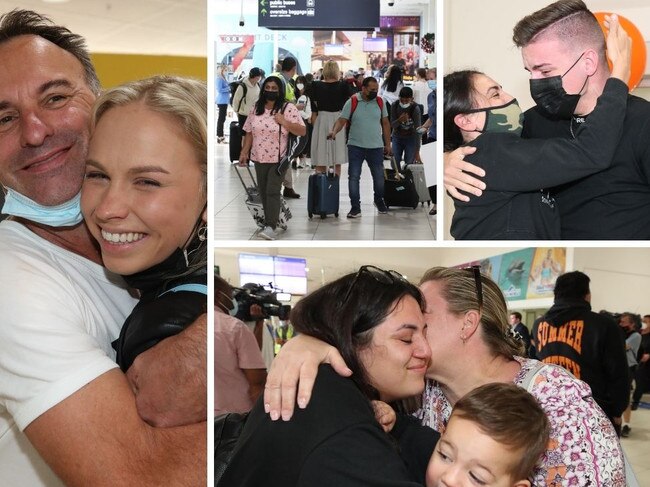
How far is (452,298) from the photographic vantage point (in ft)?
5.57

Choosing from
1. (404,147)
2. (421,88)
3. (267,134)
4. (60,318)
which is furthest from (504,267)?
(60,318)

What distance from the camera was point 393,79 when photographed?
188cm

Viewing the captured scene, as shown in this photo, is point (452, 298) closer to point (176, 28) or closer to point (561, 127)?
point (561, 127)

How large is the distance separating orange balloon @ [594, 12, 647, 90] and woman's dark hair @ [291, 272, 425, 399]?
0.85 meters

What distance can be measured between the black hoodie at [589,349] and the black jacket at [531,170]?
0.24m

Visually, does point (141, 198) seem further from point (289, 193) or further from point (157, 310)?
point (289, 193)

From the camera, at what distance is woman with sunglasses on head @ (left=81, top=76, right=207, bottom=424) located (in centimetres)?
155

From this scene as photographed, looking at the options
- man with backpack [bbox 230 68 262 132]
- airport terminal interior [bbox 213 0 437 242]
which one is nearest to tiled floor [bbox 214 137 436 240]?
airport terminal interior [bbox 213 0 437 242]

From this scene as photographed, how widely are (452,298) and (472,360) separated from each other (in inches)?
6.4

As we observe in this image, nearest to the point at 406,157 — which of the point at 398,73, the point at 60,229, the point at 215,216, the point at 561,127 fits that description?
the point at 398,73

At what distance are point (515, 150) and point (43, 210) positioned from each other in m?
1.18

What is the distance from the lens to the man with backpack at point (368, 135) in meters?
1.88

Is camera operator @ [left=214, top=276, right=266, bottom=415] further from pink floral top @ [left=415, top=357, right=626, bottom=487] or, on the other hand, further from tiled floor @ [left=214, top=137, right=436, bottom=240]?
pink floral top @ [left=415, top=357, right=626, bottom=487]

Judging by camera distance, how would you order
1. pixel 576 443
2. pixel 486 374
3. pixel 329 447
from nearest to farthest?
1. pixel 329 447
2. pixel 576 443
3. pixel 486 374
